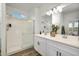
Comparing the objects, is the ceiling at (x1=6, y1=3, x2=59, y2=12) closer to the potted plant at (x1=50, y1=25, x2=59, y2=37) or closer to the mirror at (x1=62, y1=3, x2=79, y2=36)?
the mirror at (x1=62, y1=3, x2=79, y2=36)

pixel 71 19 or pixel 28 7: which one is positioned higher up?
pixel 28 7

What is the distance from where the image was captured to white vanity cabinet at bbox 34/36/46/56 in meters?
1.75

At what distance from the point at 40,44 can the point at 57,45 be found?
0.33 meters

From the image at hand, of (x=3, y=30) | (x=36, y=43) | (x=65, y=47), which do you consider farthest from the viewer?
(x=36, y=43)

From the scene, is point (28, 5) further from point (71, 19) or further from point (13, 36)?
point (71, 19)

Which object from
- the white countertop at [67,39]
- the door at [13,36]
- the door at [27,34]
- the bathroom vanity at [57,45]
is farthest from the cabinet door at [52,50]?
the door at [13,36]

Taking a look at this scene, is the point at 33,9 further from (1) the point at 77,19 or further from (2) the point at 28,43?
(1) the point at 77,19

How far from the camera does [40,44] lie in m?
1.79

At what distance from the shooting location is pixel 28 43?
67.9 inches

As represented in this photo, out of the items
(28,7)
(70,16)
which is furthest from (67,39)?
(28,7)

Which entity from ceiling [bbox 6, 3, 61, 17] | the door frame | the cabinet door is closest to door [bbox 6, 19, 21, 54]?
the door frame

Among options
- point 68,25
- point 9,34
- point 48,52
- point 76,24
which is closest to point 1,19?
point 9,34

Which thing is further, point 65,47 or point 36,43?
point 36,43

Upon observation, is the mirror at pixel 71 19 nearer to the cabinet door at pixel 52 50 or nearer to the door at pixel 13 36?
the cabinet door at pixel 52 50
